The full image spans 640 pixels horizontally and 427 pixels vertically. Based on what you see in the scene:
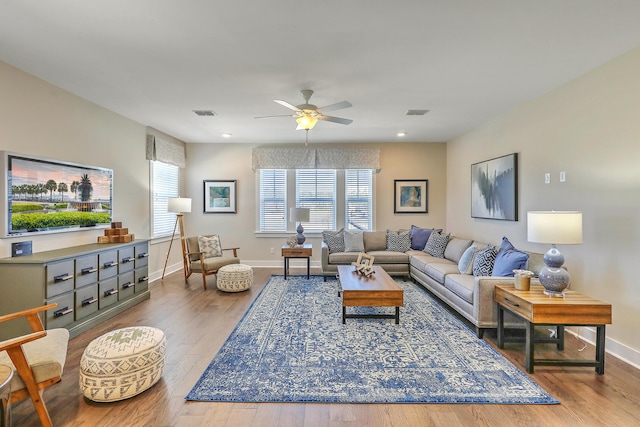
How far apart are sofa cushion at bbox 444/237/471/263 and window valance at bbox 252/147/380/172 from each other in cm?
220

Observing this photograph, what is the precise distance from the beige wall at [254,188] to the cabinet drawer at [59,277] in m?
3.54

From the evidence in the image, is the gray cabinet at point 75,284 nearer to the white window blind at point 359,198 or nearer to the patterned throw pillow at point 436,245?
the white window blind at point 359,198

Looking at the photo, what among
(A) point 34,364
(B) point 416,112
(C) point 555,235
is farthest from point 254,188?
(C) point 555,235

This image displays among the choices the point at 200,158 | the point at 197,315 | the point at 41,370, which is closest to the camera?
the point at 41,370

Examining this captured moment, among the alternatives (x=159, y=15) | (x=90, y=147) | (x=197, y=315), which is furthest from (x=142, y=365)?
(x=90, y=147)

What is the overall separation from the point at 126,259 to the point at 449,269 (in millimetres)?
4299

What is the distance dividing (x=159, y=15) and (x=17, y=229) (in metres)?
2.57

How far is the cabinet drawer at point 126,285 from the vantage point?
390cm

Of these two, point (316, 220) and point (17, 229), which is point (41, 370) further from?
point (316, 220)

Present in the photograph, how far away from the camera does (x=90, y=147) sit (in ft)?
13.3

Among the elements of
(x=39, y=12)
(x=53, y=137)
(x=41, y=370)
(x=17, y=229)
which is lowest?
(x=41, y=370)

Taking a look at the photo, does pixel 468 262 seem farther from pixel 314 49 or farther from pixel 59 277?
pixel 59 277

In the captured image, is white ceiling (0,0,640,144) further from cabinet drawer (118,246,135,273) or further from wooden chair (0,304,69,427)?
wooden chair (0,304,69,427)

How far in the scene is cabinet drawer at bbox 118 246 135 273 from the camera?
155 inches
